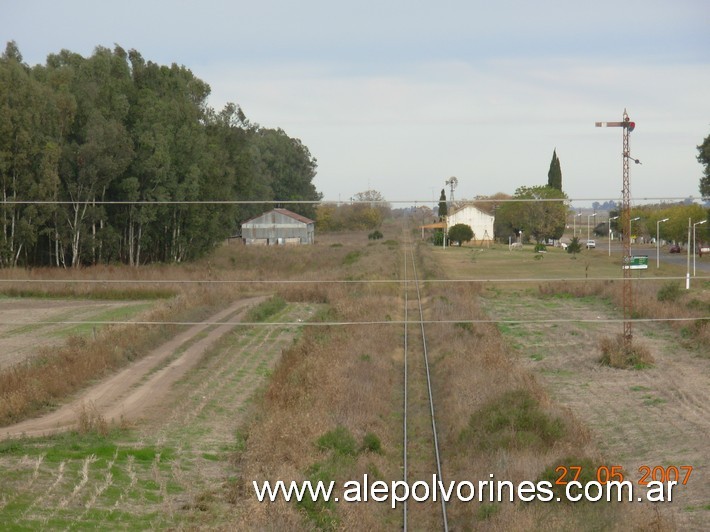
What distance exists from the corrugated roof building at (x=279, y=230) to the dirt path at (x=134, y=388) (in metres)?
6.93

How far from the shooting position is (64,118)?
4419cm

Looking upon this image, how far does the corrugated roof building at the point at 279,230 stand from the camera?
38.1m

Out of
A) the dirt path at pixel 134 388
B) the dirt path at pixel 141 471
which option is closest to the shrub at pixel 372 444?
the dirt path at pixel 141 471

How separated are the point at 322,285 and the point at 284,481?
30.8 meters

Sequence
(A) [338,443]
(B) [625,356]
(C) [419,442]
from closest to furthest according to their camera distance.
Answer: (A) [338,443] < (C) [419,442] < (B) [625,356]

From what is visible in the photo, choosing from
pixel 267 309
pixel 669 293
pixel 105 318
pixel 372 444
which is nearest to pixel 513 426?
pixel 372 444

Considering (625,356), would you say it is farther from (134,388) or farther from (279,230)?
(279,230)

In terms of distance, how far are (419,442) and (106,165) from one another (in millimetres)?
29232

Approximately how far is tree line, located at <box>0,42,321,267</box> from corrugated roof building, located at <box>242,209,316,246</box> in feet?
15.4

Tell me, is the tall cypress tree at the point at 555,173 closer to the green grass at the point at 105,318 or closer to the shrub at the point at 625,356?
the green grass at the point at 105,318

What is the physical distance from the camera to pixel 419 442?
16.3 meters

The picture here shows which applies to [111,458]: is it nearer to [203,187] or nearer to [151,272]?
[151,272]
